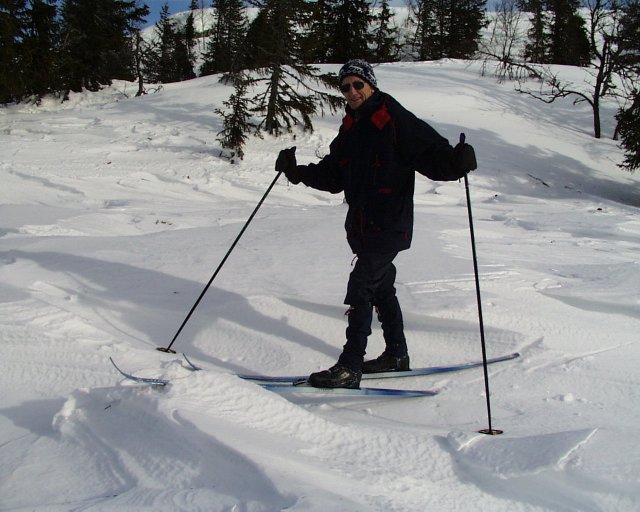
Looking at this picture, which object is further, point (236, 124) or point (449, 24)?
point (449, 24)

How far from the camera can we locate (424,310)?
397 cm

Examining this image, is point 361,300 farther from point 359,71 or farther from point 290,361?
point 359,71

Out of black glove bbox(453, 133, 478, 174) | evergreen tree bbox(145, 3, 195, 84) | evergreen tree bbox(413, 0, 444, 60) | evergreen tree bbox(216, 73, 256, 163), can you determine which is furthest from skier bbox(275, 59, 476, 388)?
evergreen tree bbox(145, 3, 195, 84)

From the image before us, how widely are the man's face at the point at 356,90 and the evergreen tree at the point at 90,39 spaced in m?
25.5

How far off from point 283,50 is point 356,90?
12839 millimetres

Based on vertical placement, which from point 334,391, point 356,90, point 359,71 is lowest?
point 334,391

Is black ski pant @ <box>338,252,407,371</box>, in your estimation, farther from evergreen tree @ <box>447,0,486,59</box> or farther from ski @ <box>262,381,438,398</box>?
evergreen tree @ <box>447,0,486,59</box>

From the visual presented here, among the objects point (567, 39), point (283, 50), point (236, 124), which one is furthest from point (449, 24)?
point (236, 124)

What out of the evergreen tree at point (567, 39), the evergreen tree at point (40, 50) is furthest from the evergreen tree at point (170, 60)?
the evergreen tree at point (567, 39)

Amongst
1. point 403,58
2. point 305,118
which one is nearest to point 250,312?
point 305,118

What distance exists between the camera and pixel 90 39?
1045 inches

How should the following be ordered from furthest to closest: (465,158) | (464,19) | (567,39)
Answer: (464,19), (567,39), (465,158)

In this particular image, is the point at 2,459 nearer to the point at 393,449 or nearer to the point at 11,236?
the point at 393,449

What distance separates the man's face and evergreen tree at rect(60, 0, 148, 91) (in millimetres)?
25488
